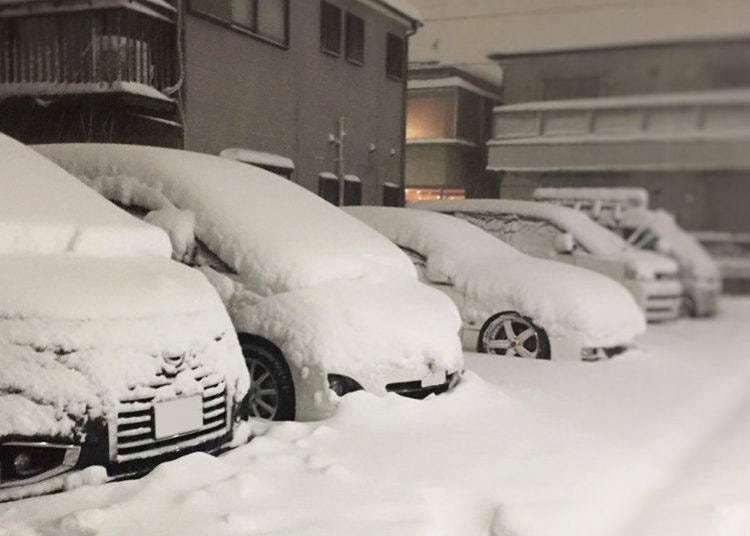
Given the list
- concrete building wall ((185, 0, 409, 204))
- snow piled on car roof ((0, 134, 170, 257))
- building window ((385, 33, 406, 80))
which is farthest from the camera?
concrete building wall ((185, 0, 409, 204))

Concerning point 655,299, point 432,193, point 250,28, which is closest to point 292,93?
point 250,28

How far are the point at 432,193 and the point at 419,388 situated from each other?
1208 millimetres

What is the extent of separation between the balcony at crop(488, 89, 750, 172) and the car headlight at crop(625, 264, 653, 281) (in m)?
4.58

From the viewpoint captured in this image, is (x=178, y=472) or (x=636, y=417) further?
(x=636, y=417)

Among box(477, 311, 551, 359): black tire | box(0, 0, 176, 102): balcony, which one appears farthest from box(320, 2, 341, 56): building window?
box(477, 311, 551, 359): black tire

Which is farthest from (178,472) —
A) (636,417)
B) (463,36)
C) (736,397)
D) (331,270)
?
(736,397)

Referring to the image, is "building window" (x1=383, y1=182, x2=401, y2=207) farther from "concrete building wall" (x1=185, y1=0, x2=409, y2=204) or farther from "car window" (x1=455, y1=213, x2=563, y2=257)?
"car window" (x1=455, y1=213, x2=563, y2=257)

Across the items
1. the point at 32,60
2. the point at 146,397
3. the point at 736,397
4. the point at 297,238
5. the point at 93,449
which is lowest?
the point at 736,397

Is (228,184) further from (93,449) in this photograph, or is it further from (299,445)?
(93,449)

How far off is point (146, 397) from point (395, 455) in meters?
1.18

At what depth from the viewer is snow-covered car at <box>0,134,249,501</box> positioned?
99.0 inches

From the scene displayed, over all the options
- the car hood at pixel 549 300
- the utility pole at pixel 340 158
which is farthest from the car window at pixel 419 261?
the utility pole at pixel 340 158

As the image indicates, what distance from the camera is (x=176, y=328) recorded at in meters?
2.86

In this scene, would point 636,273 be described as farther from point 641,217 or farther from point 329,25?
point 641,217
